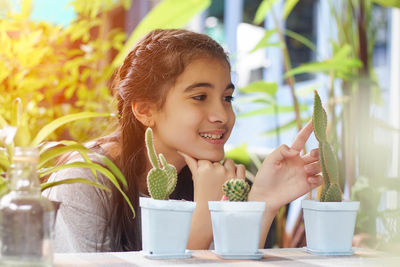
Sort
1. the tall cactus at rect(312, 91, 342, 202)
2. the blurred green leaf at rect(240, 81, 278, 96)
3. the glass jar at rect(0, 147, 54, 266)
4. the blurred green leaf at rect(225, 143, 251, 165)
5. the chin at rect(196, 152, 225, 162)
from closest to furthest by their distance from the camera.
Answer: the glass jar at rect(0, 147, 54, 266), the tall cactus at rect(312, 91, 342, 202), the chin at rect(196, 152, 225, 162), the blurred green leaf at rect(240, 81, 278, 96), the blurred green leaf at rect(225, 143, 251, 165)

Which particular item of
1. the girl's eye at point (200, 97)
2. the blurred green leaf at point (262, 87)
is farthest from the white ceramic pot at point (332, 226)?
the blurred green leaf at point (262, 87)

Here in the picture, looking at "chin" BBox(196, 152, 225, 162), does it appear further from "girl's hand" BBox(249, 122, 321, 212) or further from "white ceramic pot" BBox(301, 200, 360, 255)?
"white ceramic pot" BBox(301, 200, 360, 255)

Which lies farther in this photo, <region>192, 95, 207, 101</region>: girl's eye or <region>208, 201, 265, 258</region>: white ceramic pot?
<region>192, 95, 207, 101</region>: girl's eye

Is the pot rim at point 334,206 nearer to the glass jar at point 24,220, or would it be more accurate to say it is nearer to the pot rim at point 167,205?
the pot rim at point 167,205

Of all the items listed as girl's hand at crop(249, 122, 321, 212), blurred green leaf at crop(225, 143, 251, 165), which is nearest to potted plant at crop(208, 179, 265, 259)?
girl's hand at crop(249, 122, 321, 212)

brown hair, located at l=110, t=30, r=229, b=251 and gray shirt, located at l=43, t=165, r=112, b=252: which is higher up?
brown hair, located at l=110, t=30, r=229, b=251

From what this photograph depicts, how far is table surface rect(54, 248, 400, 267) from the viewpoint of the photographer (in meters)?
0.82

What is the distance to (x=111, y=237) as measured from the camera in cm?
139

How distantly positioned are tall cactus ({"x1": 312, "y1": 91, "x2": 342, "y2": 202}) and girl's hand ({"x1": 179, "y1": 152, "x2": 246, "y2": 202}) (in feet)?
1.11

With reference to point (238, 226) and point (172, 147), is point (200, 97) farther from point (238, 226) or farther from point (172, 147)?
point (238, 226)

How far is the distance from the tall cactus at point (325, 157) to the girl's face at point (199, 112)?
1.71 ft

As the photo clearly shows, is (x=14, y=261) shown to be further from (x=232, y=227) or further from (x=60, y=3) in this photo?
(x=60, y=3)

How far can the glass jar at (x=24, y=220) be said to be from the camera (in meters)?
0.71

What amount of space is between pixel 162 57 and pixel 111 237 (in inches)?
21.1
